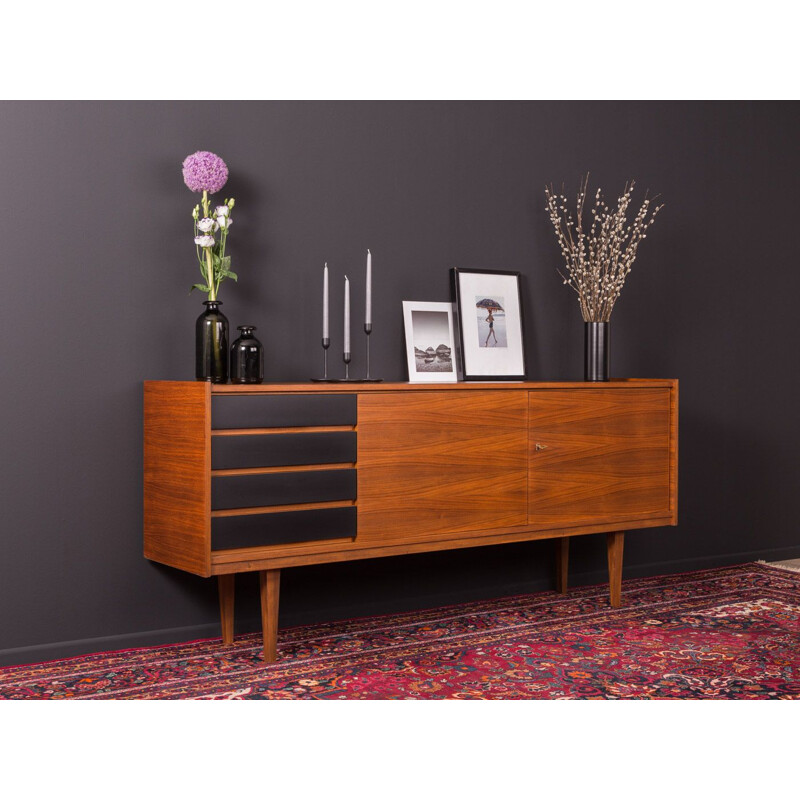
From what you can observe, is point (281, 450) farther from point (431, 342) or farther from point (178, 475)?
point (431, 342)

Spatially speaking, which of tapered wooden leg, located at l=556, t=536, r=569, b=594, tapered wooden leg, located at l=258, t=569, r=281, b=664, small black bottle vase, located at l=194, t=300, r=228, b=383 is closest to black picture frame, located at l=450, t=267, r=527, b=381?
tapered wooden leg, located at l=556, t=536, r=569, b=594

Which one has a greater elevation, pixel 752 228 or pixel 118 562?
pixel 752 228

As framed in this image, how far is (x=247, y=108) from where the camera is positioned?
3238 millimetres

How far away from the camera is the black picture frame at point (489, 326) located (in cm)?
359

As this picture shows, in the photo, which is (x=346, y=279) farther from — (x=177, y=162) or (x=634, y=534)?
(x=634, y=534)

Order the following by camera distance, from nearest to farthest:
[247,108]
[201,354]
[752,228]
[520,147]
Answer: [201,354]
[247,108]
[520,147]
[752,228]

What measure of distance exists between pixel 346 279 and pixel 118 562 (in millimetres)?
1195

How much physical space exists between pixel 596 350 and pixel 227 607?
1.66m

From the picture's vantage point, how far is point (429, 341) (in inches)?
140

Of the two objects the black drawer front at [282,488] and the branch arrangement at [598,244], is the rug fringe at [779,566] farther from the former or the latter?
the black drawer front at [282,488]

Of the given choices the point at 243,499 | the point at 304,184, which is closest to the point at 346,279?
the point at 304,184

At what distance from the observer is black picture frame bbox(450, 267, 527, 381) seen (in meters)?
3.59

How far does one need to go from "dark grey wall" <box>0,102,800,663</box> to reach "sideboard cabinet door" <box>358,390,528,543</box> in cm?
47

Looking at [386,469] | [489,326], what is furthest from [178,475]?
[489,326]
